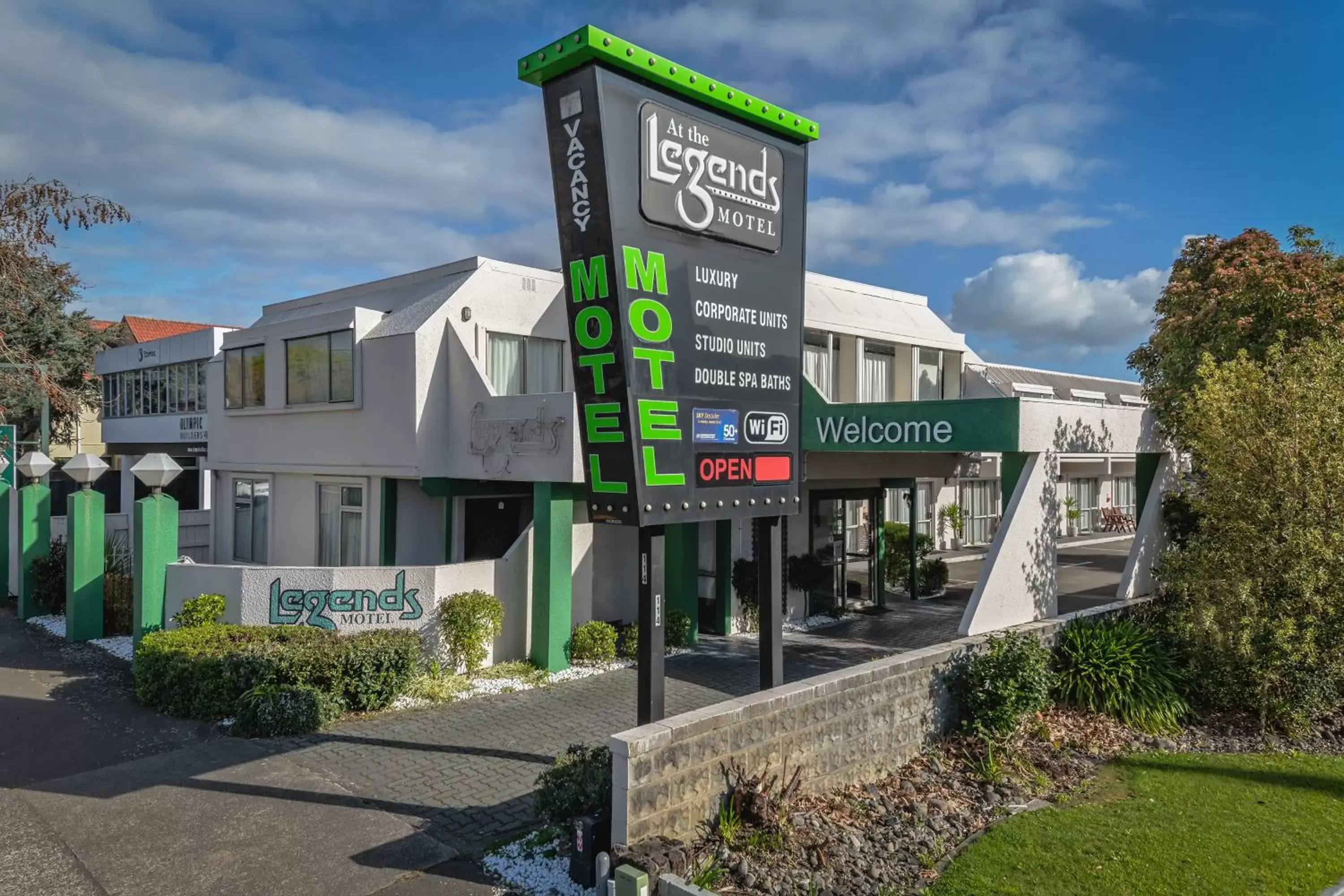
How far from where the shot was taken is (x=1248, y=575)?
10195 millimetres

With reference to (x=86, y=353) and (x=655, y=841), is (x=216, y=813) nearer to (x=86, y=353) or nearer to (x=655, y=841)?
(x=655, y=841)

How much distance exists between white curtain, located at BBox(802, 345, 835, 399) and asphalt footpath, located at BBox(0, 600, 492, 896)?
37.8 feet

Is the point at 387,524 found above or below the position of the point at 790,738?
above

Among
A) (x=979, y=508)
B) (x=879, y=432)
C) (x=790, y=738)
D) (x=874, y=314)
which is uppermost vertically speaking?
(x=874, y=314)

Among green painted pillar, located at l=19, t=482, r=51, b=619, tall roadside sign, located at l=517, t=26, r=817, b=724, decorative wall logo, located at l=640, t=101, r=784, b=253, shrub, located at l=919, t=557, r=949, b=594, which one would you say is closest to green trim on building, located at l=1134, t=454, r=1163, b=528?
shrub, located at l=919, t=557, r=949, b=594

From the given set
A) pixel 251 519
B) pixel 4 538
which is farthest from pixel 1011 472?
pixel 4 538

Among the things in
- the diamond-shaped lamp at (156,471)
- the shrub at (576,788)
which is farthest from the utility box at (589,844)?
the diamond-shaped lamp at (156,471)

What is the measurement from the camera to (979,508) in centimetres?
2922

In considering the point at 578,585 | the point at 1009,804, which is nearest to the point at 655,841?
the point at 1009,804

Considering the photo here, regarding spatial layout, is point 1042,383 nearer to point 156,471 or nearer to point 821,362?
point 821,362

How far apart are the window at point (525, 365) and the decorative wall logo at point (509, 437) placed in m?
1.59

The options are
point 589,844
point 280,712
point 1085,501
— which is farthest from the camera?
point 1085,501

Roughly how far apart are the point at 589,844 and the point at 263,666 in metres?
5.71

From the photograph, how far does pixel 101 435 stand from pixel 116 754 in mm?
29304
